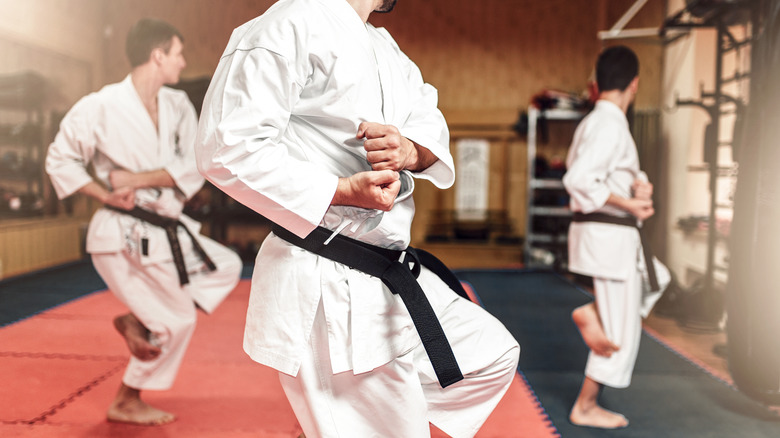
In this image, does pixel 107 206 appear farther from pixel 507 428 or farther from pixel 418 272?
pixel 507 428

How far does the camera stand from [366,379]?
1.23 metres

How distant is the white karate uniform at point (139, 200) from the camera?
2.09m

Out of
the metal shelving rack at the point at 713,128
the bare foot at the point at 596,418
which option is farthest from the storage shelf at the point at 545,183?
the bare foot at the point at 596,418

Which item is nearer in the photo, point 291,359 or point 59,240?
point 291,359

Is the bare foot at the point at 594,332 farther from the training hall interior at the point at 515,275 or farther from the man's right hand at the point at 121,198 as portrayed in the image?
the man's right hand at the point at 121,198

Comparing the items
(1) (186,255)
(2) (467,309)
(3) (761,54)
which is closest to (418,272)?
(2) (467,309)

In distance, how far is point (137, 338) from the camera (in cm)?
221

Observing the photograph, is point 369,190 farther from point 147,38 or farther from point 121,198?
point 147,38

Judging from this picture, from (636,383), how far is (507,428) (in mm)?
959

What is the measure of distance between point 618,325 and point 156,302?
5.95 ft

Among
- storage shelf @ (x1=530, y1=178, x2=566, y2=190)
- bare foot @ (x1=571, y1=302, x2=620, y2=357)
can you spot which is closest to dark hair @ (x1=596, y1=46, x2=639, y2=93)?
bare foot @ (x1=571, y1=302, x2=620, y2=357)

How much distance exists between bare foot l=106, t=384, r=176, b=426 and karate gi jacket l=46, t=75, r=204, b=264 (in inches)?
20.7

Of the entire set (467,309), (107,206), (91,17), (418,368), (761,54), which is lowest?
(418,368)

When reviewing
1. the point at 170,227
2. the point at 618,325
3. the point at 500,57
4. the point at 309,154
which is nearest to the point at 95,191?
the point at 170,227
